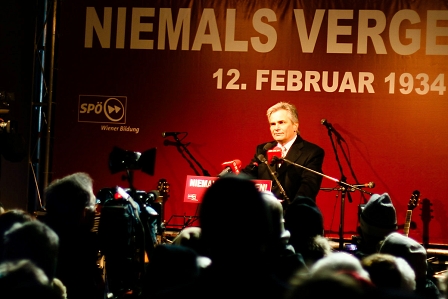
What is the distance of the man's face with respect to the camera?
636cm

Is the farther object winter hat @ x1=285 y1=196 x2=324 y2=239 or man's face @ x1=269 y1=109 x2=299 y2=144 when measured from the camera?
man's face @ x1=269 y1=109 x2=299 y2=144

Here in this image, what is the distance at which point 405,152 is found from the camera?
721 centimetres

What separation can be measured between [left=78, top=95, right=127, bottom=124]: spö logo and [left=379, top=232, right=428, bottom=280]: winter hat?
532 centimetres

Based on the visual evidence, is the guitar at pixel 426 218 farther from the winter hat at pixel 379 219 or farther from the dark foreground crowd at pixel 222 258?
the dark foreground crowd at pixel 222 258

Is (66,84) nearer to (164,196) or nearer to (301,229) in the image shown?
(164,196)

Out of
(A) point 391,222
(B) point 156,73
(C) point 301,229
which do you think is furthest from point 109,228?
(B) point 156,73

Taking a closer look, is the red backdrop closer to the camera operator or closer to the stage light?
the stage light

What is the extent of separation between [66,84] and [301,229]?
5.54 m

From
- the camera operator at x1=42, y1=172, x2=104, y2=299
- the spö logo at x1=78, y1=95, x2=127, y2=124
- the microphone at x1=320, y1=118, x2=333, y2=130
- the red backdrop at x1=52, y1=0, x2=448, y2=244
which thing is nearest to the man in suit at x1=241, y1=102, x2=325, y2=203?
the microphone at x1=320, y1=118, x2=333, y2=130

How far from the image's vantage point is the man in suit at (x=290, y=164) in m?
6.01

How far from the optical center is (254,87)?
750 centimetres

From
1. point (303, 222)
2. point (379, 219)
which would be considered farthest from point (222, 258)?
point (379, 219)

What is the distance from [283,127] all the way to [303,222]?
11.4ft

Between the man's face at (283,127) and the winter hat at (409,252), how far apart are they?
3.52 m
